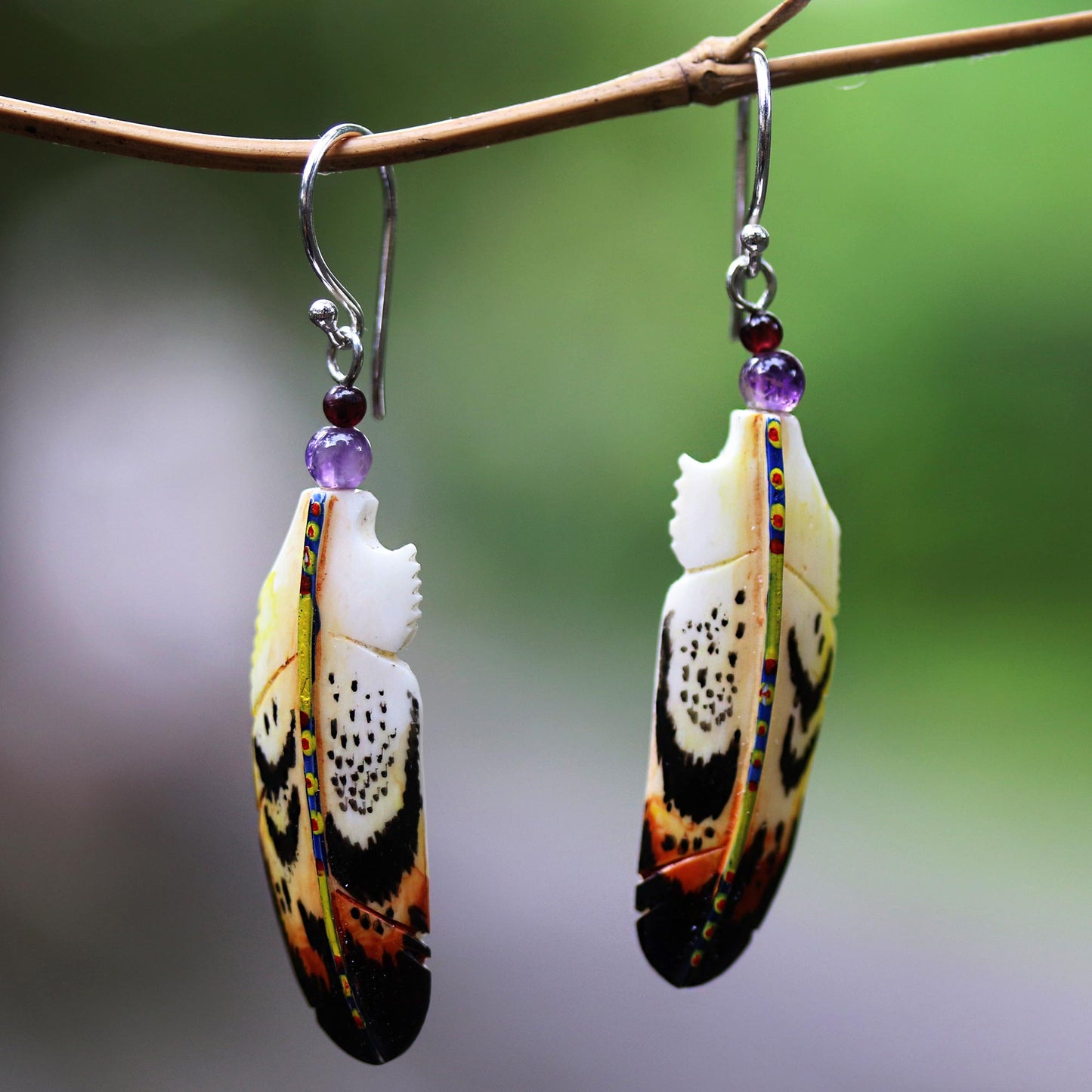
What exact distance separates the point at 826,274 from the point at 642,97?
91 centimetres

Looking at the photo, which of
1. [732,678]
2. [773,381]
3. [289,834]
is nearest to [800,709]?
[732,678]

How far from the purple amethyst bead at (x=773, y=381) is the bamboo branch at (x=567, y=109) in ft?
0.45

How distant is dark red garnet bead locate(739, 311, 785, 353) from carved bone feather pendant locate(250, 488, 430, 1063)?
21cm

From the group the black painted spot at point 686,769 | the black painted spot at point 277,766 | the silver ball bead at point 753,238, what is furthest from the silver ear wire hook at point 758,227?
the black painted spot at point 277,766

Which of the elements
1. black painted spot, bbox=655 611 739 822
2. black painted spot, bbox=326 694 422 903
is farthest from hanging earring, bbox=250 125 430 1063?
black painted spot, bbox=655 611 739 822

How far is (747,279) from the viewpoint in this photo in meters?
0.55

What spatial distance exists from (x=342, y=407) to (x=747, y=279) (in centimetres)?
22

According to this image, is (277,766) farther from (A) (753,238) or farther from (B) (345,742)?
(A) (753,238)

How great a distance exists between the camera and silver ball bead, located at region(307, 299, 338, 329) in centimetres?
52

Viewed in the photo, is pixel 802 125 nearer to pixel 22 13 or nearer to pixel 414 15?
pixel 414 15

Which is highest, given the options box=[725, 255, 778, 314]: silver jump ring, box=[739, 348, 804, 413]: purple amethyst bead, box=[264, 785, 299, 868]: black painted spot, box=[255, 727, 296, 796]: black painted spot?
box=[725, 255, 778, 314]: silver jump ring

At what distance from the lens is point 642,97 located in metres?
0.53

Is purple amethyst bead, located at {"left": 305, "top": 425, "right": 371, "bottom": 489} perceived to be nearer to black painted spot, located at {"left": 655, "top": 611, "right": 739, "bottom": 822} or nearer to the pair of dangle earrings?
the pair of dangle earrings

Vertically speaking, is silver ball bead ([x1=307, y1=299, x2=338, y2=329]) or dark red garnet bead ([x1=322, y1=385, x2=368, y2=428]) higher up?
silver ball bead ([x1=307, y1=299, x2=338, y2=329])
